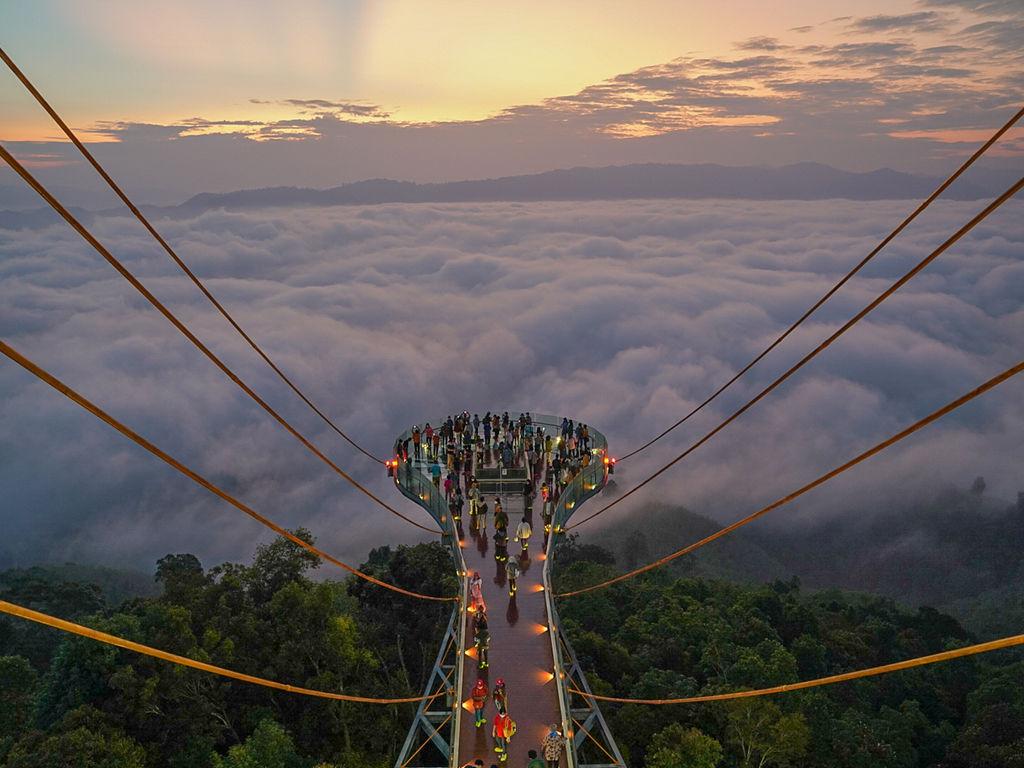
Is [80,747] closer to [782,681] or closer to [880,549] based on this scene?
[782,681]

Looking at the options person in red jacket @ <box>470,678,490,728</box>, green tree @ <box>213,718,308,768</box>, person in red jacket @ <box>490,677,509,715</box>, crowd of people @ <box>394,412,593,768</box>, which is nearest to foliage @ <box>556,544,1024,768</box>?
crowd of people @ <box>394,412,593,768</box>

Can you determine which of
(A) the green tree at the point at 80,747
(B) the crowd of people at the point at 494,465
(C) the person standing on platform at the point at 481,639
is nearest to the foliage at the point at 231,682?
(A) the green tree at the point at 80,747

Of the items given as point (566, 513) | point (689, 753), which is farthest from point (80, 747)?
point (689, 753)

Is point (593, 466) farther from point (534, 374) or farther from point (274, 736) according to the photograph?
point (534, 374)

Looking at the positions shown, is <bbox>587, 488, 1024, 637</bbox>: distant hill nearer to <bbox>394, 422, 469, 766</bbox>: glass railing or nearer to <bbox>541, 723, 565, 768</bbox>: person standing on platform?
<bbox>394, 422, 469, 766</bbox>: glass railing

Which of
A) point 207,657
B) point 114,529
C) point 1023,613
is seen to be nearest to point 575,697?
point 207,657

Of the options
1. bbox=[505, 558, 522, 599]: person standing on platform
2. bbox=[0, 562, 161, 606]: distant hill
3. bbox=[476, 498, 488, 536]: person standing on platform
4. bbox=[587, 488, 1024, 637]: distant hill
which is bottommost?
bbox=[505, 558, 522, 599]: person standing on platform

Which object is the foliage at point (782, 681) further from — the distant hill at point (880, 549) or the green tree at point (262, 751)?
the distant hill at point (880, 549)
